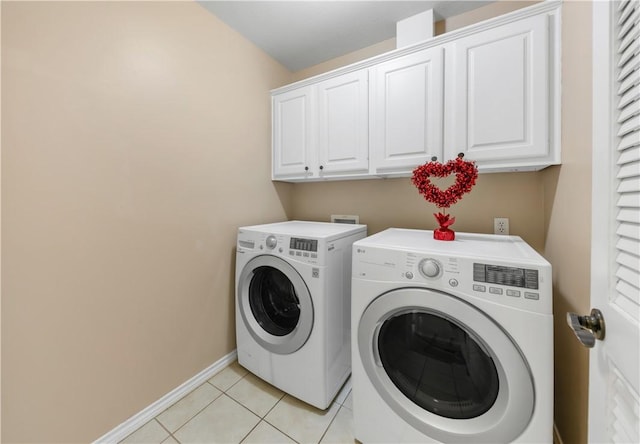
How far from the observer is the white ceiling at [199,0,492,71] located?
61.2 inches

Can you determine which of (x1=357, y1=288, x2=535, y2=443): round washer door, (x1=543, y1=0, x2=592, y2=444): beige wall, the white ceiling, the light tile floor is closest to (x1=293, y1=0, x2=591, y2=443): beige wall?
(x1=543, y1=0, x2=592, y2=444): beige wall

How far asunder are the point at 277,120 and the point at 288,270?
4.31 ft

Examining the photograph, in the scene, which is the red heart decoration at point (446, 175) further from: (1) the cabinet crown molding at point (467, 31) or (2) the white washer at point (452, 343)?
(1) the cabinet crown molding at point (467, 31)

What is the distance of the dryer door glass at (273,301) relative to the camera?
1.53 metres

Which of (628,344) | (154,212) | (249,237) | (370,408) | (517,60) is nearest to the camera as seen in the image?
(628,344)

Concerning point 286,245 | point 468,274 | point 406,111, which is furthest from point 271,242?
point 406,111

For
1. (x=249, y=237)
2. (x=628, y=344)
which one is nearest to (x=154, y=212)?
(x=249, y=237)

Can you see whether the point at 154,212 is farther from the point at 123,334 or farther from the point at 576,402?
the point at 576,402

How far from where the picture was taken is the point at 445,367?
101 cm

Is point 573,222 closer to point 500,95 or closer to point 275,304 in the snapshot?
point 500,95

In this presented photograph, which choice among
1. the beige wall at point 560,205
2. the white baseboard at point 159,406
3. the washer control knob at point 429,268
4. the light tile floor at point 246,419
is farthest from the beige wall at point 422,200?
the white baseboard at point 159,406

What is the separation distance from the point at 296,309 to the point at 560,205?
1457mm

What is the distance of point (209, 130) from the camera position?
1.65m

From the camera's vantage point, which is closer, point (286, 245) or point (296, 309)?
point (286, 245)
